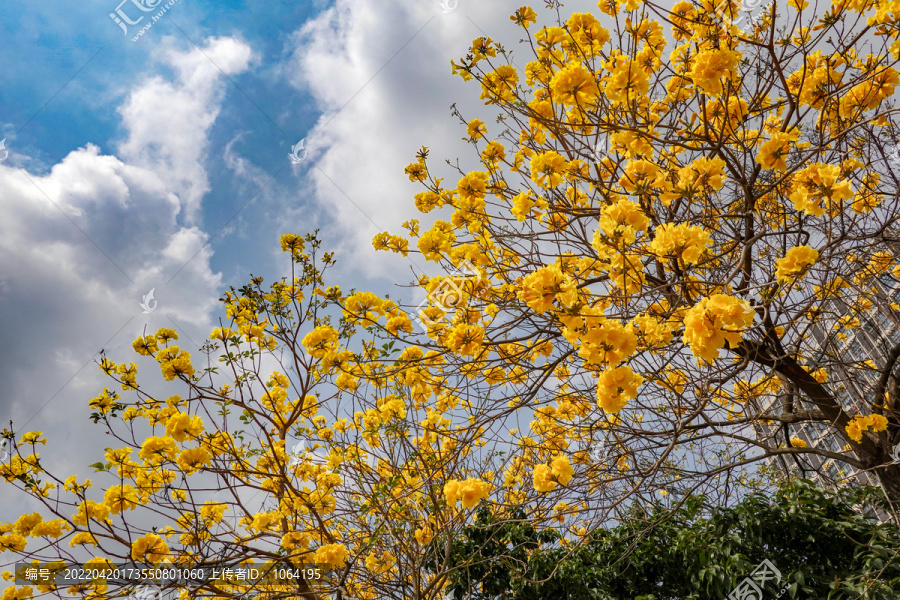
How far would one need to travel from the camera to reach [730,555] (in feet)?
9.18

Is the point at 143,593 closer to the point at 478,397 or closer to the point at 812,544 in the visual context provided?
the point at 478,397

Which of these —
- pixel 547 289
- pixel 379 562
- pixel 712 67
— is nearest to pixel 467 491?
pixel 547 289

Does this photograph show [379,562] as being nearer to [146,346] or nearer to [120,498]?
[120,498]

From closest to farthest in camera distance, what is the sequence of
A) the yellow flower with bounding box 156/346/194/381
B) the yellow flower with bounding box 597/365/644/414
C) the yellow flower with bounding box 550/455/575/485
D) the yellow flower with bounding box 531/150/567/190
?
the yellow flower with bounding box 597/365/644/414
the yellow flower with bounding box 550/455/575/485
the yellow flower with bounding box 531/150/567/190
the yellow flower with bounding box 156/346/194/381

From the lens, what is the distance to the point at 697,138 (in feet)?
7.32

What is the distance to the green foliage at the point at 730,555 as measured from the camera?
256 centimetres

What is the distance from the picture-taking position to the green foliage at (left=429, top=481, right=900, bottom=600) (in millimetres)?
2562

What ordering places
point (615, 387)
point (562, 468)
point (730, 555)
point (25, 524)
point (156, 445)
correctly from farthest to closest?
point (25, 524) < point (730, 555) < point (156, 445) < point (562, 468) < point (615, 387)

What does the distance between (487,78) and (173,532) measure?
3473 mm

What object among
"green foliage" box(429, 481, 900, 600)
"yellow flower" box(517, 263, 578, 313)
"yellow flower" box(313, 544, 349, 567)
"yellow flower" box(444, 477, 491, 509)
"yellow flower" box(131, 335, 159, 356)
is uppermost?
"yellow flower" box(131, 335, 159, 356)

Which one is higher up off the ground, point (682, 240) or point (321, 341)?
point (321, 341)

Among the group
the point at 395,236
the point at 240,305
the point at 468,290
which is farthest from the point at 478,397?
the point at 240,305

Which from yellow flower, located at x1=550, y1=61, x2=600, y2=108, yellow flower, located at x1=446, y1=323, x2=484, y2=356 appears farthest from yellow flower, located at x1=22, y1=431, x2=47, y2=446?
yellow flower, located at x1=550, y1=61, x2=600, y2=108

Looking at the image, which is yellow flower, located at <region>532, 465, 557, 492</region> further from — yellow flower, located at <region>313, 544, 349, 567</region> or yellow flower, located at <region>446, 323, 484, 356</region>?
yellow flower, located at <region>313, 544, 349, 567</region>
